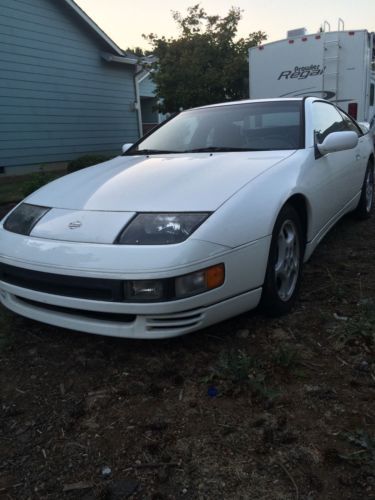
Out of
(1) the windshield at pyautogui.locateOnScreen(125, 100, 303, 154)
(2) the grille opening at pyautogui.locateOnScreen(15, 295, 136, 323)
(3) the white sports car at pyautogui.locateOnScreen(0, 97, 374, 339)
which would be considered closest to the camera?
(3) the white sports car at pyautogui.locateOnScreen(0, 97, 374, 339)

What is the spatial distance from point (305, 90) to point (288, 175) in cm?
736

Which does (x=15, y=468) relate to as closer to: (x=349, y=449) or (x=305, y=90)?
(x=349, y=449)

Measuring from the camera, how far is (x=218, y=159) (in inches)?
122

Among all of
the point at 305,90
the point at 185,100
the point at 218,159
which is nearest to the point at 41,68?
the point at 185,100

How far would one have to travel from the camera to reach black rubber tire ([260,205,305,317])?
264 centimetres

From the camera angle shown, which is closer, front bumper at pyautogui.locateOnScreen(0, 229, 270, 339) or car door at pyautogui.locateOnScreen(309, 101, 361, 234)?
front bumper at pyautogui.locateOnScreen(0, 229, 270, 339)

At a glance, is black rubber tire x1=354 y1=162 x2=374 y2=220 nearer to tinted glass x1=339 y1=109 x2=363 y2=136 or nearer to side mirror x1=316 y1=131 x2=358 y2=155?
tinted glass x1=339 y1=109 x2=363 y2=136

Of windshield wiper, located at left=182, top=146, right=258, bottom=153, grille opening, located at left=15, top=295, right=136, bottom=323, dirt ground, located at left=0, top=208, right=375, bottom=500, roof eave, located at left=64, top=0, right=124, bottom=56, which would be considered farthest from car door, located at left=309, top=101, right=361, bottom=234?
roof eave, located at left=64, top=0, right=124, bottom=56

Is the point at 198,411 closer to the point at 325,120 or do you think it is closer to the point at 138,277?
the point at 138,277

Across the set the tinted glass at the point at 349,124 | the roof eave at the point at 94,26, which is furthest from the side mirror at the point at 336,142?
the roof eave at the point at 94,26

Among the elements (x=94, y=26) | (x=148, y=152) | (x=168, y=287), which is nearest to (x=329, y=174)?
(x=148, y=152)

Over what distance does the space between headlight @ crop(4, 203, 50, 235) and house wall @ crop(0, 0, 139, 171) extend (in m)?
7.26

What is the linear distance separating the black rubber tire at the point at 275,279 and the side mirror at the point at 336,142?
63 centimetres

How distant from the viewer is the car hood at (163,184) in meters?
2.52
